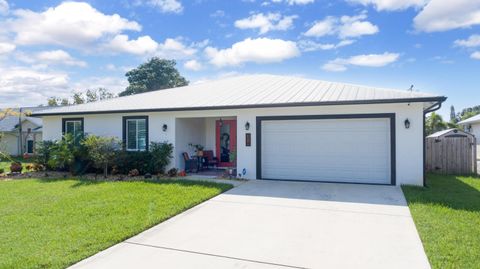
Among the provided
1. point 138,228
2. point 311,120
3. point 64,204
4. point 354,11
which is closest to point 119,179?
point 64,204

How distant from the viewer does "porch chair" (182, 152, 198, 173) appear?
499 inches

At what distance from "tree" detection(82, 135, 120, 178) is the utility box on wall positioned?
41.8ft

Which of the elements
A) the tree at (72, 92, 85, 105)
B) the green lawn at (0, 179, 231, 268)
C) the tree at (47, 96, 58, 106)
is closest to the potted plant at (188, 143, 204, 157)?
the green lawn at (0, 179, 231, 268)

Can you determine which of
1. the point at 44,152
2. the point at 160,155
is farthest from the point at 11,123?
the point at 160,155

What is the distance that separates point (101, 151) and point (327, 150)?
837cm

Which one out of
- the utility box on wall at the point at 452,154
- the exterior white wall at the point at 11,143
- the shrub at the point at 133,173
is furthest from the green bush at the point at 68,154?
the exterior white wall at the point at 11,143

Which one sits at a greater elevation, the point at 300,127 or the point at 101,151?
the point at 300,127

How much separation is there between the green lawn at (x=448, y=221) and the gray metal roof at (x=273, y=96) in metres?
2.68

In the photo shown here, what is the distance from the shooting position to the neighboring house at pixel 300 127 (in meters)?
9.39

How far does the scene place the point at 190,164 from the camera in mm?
12875

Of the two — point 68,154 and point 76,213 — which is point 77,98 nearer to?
point 68,154

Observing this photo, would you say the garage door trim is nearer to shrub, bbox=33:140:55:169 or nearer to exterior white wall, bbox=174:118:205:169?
exterior white wall, bbox=174:118:205:169

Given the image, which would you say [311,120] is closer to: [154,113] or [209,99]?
[209,99]

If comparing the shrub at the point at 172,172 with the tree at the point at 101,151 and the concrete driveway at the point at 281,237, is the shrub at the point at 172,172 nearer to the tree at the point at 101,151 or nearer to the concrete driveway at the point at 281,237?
the tree at the point at 101,151
